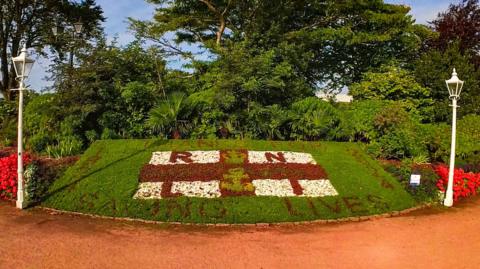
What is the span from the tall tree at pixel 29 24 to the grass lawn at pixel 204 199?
11.9 m

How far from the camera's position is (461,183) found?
12.2 meters

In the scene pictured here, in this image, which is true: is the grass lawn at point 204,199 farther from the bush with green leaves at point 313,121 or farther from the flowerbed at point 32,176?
the bush with green leaves at point 313,121

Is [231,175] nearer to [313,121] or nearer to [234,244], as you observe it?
[234,244]

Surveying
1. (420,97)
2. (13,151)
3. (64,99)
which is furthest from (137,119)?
(420,97)

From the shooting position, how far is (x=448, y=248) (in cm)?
775

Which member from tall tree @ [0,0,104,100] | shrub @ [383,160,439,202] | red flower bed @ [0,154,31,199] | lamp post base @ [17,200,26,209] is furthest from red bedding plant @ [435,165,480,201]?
tall tree @ [0,0,104,100]

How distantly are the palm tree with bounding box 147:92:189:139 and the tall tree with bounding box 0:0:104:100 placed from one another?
32.7 ft

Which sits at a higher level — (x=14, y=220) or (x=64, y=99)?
(x=64, y=99)

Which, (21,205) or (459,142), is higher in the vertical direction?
(459,142)

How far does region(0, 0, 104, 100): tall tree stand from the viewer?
A: 76.9ft

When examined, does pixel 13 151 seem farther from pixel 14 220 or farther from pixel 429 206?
pixel 429 206

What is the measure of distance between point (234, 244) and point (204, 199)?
2494 millimetres

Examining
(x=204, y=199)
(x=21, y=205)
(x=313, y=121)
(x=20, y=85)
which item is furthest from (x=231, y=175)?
(x=20, y=85)

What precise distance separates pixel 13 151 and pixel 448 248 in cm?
1213
